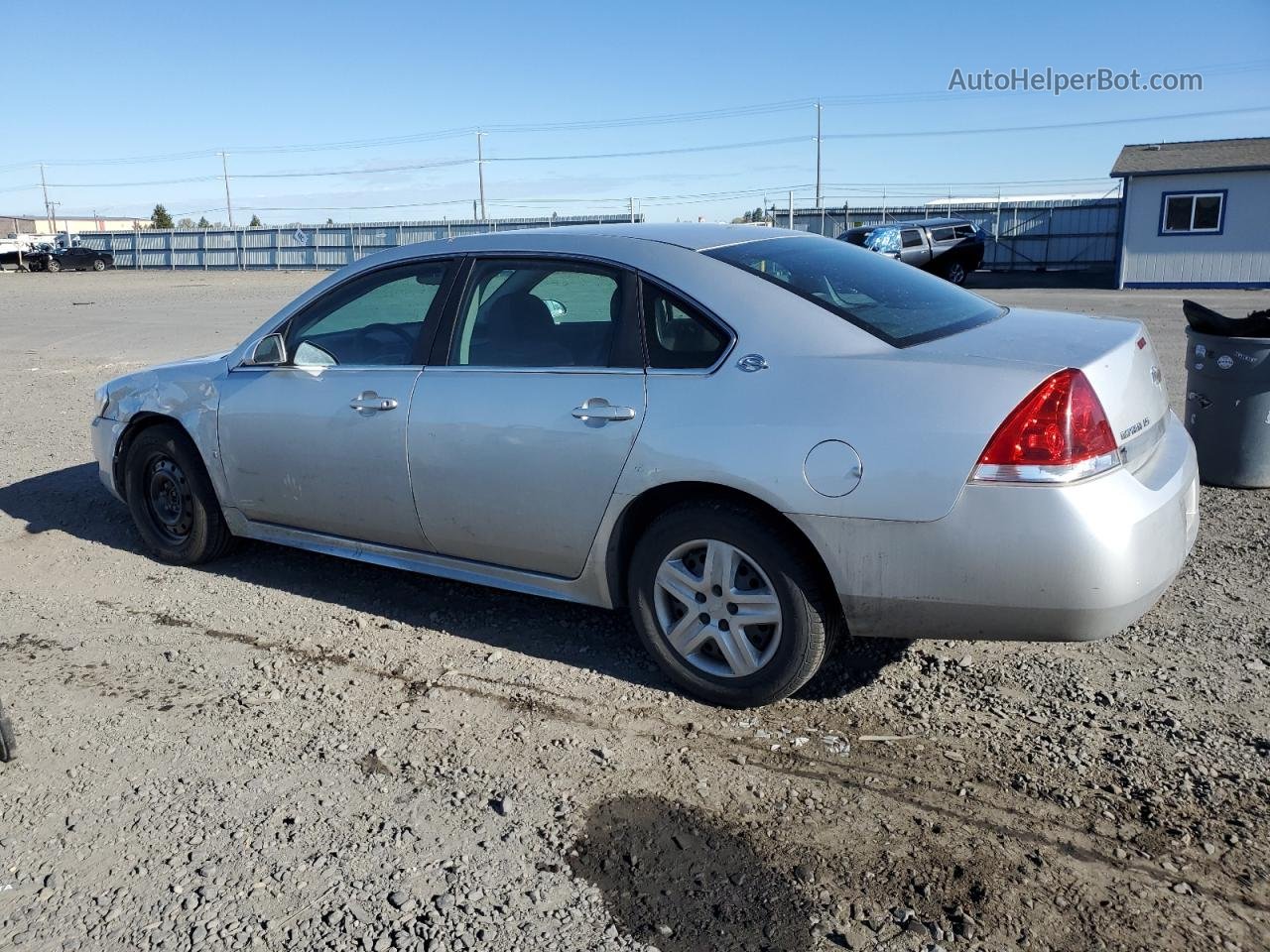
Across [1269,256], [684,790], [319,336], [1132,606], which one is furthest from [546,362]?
[1269,256]

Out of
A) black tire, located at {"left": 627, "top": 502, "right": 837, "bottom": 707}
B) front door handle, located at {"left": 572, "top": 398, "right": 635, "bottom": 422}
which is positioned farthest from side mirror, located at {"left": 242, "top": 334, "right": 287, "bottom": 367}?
black tire, located at {"left": 627, "top": 502, "right": 837, "bottom": 707}

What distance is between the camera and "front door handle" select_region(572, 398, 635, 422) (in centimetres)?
386

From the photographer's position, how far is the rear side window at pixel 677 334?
3789 millimetres

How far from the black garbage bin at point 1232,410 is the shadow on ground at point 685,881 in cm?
474

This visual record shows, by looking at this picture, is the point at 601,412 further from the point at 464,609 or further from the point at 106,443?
the point at 106,443

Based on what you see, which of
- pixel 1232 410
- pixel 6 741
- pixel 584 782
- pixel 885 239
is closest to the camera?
pixel 584 782

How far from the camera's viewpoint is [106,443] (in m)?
5.78

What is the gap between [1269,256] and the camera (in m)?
27.1

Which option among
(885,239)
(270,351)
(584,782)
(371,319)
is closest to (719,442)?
(584,782)

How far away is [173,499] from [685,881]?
381 cm

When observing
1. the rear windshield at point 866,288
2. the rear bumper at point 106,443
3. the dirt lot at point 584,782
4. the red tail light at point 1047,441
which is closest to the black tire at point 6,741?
the dirt lot at point 584,782

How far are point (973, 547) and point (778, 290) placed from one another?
1140mm

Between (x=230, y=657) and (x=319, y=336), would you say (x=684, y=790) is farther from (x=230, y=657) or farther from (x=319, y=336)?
(x=319, y=336)

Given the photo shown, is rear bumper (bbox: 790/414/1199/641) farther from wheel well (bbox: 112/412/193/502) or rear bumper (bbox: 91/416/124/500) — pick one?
rear bumper (bbox: 91/416/124/500)
